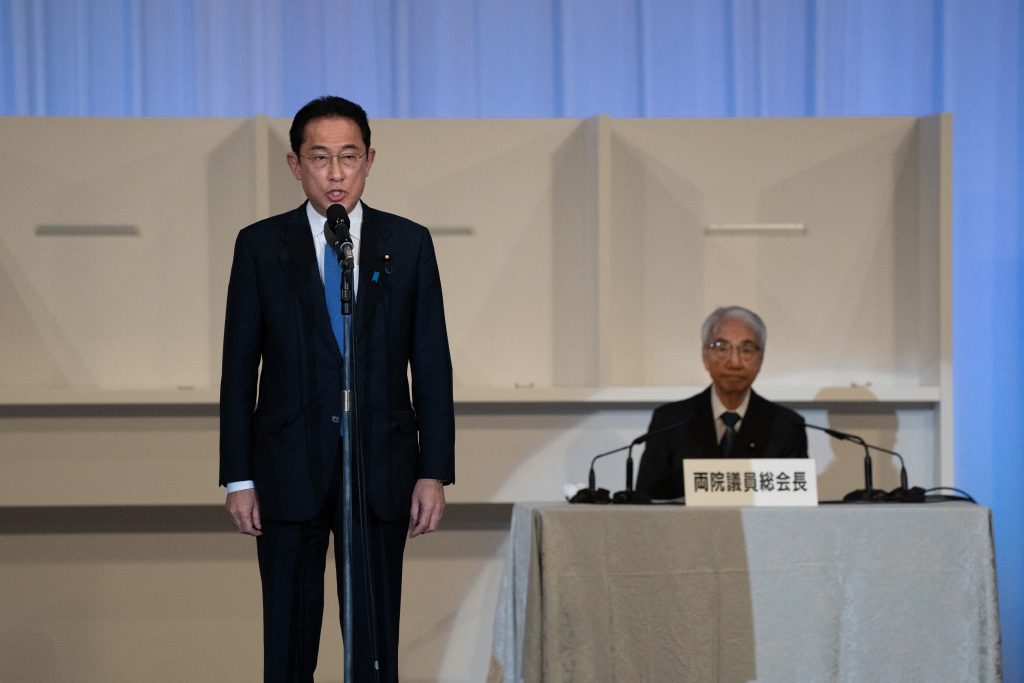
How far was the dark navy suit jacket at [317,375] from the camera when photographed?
204 cm

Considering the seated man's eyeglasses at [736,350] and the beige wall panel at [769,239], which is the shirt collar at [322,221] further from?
the beige wall panel at [769,239]

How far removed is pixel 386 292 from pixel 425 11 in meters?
2.67

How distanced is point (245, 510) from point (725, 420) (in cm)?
167

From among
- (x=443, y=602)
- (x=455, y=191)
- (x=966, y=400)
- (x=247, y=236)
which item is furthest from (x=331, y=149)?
(x=966, y=400)

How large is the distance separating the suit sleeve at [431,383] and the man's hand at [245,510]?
1.00 ft

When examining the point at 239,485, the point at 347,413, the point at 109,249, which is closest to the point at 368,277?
the point at 347,413

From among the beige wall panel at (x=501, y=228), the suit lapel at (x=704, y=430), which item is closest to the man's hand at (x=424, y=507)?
the suit lapel at (x=704, y=430)

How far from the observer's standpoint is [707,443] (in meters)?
3.45

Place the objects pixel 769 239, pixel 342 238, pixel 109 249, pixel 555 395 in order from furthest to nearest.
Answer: pixel 769 239 < pixel 109 249 < pixel 555 395 < pixel 342 238

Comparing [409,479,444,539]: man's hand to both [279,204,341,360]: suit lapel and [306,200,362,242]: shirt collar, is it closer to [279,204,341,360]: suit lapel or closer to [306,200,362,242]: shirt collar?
[279,204,341,360]: suit lapel

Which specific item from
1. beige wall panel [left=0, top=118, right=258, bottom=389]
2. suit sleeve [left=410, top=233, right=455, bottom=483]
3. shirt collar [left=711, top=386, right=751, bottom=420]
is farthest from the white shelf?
suit sleeve [left=410, top=233, right=455, bottom=483]

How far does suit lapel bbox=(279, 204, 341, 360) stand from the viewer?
206 cm

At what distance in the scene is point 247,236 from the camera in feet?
7.07

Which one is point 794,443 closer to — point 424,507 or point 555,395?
point 555,395
